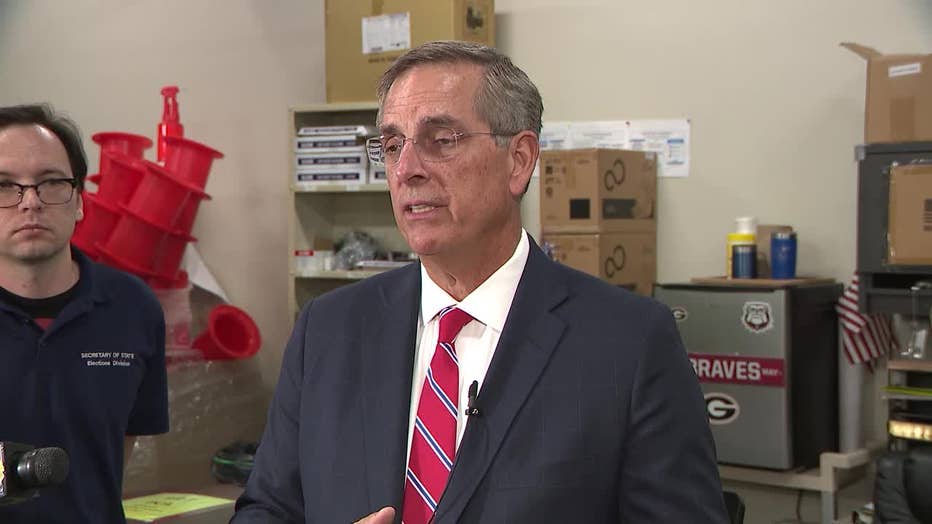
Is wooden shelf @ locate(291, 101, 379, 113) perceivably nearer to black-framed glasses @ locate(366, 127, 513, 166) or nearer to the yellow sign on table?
the yellow sign on table

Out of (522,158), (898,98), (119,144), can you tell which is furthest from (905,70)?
(119,144)

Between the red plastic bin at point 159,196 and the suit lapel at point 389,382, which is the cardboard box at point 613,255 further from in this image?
the suit lapel at point 389,382

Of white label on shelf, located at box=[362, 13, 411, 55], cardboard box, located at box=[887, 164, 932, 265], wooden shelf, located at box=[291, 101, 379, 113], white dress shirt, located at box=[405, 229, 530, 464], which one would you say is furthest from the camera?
wooden shelf, located at box=[291, 101, 379, 113]

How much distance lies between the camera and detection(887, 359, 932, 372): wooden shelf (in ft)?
10.6

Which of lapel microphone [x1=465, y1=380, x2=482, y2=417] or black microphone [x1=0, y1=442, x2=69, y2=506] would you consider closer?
lapel microphone [x1=465, y1=380, x2=482, y2=417]

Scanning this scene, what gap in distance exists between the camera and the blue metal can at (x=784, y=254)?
3.57 metres

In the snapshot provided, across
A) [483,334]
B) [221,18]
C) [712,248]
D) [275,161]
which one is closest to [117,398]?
[483,334]

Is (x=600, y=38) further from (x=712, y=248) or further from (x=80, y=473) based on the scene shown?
(x=80, y=473)

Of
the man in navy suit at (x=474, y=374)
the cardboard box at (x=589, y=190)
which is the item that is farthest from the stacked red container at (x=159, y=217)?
the man in navy suit at (x=474, y=374)

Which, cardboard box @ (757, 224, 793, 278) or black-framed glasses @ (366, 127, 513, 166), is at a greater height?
black-framed glasses @ (366, 127, 513, 166)

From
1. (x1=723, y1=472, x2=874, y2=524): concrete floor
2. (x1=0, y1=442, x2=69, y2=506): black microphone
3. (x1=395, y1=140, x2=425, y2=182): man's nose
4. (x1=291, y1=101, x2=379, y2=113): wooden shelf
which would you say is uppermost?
(x1=291, y1=101, x2=379, y2=113): wooden shelf

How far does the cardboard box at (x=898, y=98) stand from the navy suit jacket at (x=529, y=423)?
1.99 metres

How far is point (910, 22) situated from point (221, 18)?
301 cm

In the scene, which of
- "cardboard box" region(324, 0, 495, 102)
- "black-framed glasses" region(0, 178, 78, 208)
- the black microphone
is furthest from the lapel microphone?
"cardboard box" region(324, 0, 495, 102)
